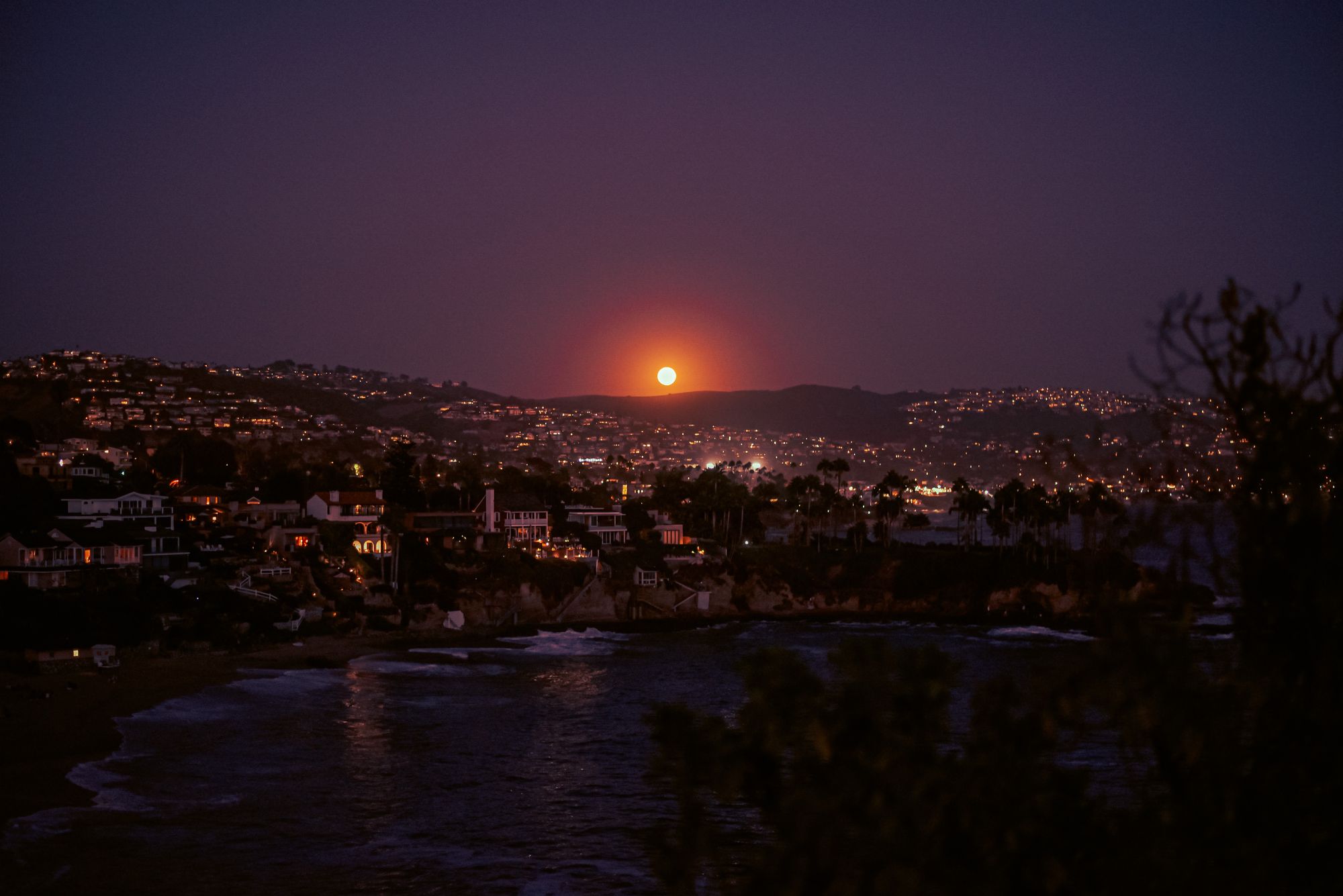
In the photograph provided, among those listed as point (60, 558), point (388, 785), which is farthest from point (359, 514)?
point (388, 785)

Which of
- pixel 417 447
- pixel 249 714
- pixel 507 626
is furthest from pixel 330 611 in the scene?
pixel 417 447

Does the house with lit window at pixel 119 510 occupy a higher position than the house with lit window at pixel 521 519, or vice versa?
the house with lit window at pixel 119 510

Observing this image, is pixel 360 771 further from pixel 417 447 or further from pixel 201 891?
pixel 417 447

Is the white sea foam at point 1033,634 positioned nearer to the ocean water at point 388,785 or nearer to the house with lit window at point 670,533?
the ocean water at point 388,785

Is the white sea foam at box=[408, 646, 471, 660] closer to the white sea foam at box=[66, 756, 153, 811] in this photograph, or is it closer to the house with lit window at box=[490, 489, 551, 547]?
the white sea foam at box=[66, 756, 153, 811]

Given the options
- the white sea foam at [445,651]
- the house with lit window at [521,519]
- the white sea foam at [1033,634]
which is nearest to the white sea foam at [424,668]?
the white sea foam at [445,651]

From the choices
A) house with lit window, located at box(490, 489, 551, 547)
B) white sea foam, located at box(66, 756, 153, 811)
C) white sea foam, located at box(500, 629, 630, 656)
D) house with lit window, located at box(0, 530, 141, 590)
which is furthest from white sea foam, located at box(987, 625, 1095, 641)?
white sea foam, located at box(66, 756, 153, 811)
